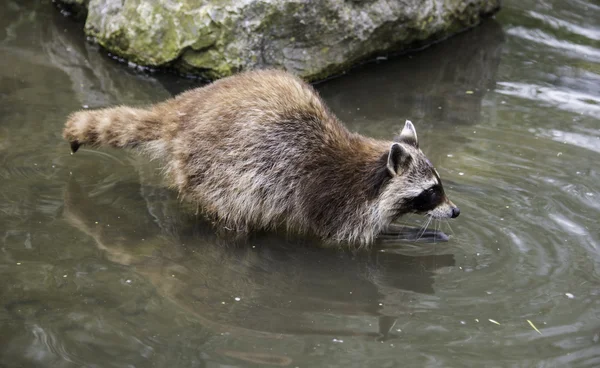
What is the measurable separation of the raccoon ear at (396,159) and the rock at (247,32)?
2142 millimetres

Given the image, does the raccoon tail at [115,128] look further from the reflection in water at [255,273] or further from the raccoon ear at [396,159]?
the raccoon ear at [396,159]

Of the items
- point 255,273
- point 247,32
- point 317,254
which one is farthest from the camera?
point 247,32

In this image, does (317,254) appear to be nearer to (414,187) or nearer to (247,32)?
(414,187)

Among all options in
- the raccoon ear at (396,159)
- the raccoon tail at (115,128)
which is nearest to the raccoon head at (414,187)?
the raccoon ear at (396,159)

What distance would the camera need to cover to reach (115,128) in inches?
212

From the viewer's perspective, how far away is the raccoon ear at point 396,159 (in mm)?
5117

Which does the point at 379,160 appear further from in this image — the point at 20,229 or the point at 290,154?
the point at 20,229

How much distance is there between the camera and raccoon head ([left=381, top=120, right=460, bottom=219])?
520cm

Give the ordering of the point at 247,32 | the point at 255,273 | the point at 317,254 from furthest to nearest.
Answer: the point at 247,32 < the point at 317,254 < the point at 255,273

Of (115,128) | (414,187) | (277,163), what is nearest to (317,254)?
(277,163)

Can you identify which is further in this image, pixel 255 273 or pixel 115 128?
pixel 115 128

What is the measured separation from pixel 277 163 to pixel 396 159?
0.79 meters

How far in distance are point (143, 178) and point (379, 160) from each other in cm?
177

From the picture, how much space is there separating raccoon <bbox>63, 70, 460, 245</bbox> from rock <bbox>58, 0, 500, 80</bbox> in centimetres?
162
